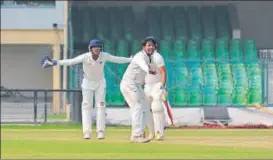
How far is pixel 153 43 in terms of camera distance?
1719cm

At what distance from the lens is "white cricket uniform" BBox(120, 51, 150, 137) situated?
16875mm

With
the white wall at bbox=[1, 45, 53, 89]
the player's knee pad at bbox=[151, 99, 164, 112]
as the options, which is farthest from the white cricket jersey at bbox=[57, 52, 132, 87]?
the white wall at bbox=[1, 45, 53, 89]

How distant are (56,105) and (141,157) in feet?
49.0

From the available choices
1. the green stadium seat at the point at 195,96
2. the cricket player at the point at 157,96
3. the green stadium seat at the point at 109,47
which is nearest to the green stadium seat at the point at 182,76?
the green stadium seat at the point at 195,96

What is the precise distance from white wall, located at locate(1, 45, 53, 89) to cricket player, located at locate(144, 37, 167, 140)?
23176 millimetres

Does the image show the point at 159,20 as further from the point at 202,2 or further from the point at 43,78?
the point at 43,78

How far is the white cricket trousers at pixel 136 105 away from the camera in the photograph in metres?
16.9

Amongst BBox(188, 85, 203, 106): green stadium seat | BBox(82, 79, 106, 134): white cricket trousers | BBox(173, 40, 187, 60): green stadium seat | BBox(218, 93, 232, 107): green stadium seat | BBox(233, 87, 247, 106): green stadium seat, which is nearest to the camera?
BBox(82, 79, 106, 134): white cricket trousers

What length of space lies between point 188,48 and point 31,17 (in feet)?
21.8

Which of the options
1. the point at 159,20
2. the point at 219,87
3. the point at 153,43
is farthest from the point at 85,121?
the point at 159,20

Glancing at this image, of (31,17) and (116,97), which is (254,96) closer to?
(116,97)

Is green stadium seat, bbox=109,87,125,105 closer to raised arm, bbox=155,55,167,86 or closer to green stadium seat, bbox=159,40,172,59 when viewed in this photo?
green stadium seat, bbox=159,40,172,59

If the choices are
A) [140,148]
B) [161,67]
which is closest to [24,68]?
[161,67]

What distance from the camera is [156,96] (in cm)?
→ 1747
